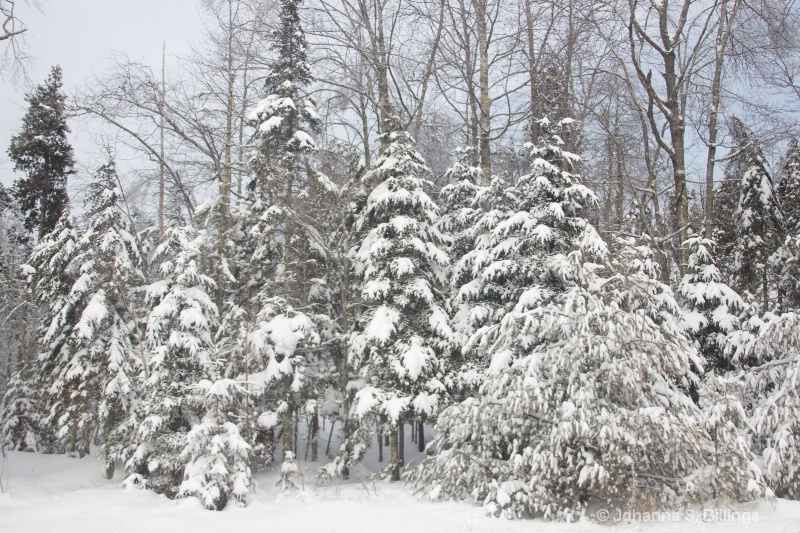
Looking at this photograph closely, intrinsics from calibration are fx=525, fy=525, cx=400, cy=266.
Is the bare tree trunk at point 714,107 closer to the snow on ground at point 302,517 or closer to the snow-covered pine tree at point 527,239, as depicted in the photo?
the snow-covered pine tree at point 527,239

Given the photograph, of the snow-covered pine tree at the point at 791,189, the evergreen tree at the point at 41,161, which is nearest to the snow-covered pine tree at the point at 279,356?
the evergreen tree at the point at 41,161

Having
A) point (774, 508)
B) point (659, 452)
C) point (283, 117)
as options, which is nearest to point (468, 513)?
point (659, 452)

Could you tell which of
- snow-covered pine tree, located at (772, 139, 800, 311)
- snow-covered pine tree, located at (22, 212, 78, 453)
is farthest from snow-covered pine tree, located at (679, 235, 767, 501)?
snow-covered pine tree, located at (22, 212, 78, 453)

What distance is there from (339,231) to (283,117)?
3747 millimetres

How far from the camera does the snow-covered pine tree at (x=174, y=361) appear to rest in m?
12.7

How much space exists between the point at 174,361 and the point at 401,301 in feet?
20.4

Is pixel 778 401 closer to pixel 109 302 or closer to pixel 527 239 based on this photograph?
pixel 527 239

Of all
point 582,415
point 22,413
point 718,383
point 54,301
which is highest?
point 54,301

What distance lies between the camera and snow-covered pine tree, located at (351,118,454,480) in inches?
508

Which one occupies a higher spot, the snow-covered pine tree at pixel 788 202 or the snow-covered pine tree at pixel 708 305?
the snow-covered pine tree at pixel 788 202

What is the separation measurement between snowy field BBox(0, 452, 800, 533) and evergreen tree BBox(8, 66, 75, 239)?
14.3 meters

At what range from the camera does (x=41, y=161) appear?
21.0 metres

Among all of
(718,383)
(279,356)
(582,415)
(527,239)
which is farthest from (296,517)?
(718,383)

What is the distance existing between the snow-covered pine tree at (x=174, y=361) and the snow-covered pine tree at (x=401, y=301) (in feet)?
13.3
